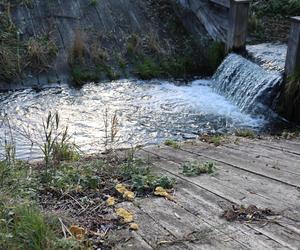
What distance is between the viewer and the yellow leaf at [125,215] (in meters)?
2.76

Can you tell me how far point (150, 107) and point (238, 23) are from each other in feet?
9.01

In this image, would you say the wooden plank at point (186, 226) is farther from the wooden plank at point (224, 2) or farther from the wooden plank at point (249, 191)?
the wooden plank at point (224, 2)

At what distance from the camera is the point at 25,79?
29.2 ft

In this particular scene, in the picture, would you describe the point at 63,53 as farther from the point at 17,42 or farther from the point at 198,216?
the point at 198,216

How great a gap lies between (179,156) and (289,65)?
3.57 m

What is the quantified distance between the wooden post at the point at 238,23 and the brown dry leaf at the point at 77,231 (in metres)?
7.43

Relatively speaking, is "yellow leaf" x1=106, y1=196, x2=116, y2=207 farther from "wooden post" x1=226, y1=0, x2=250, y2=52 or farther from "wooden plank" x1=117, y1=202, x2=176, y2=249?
"wooden post" x1=226, y1=0, x2=250, y2=52

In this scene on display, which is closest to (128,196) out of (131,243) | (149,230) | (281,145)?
(149,230)

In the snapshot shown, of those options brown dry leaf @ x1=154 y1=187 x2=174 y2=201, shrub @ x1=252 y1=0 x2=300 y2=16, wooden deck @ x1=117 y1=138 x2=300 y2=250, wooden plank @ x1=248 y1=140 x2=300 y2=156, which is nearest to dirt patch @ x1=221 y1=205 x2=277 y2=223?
wooden deck @ x1=117 y1=138 x2=300 y2=250

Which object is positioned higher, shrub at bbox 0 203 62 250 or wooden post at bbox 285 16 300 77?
wooden post at bbox 285 16 300 77

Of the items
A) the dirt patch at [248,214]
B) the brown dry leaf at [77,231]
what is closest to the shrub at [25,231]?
the brown dry leaf at [77,231]

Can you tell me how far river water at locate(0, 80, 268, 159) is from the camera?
6.76m

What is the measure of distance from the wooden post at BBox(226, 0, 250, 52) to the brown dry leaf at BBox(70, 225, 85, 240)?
7428 millimetres

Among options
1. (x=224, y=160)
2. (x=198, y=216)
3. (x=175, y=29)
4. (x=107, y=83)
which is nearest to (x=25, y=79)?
(x=107, y=83)
